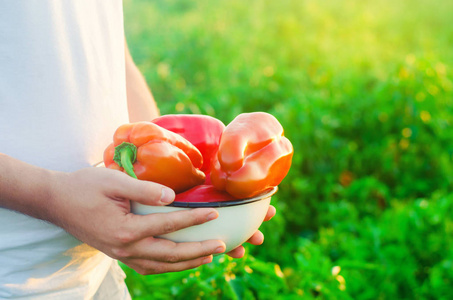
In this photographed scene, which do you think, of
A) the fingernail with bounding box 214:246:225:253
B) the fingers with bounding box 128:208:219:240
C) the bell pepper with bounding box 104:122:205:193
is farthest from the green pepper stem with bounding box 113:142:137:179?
the fingernail with bounding box 214:246:225:253

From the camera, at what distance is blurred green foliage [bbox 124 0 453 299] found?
1.92 metres

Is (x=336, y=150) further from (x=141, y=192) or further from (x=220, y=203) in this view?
(x=141, y=192)

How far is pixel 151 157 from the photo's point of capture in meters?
1.07

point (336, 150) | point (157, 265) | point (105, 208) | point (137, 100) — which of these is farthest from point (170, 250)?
point (336, 150)

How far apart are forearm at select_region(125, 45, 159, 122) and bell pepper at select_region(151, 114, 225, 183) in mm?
225

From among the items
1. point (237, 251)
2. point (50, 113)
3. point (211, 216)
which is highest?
point (50, 113)

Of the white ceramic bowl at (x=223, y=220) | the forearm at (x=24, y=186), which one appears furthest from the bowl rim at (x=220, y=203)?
the forearm at (x=24, y=186)

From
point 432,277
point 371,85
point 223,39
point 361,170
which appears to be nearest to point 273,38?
point 223,39

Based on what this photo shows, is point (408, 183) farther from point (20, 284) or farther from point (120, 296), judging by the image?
point (20, 284)

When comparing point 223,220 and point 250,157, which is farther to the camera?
point 250,157

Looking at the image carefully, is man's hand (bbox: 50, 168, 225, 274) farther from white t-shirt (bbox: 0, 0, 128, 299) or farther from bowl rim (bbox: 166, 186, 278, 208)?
white t-shirt (bbox: 0, 0, 128, 299)

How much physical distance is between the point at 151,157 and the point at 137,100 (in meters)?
0.46

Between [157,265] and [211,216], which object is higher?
[211,216]

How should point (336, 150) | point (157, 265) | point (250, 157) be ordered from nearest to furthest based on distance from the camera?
point (157, 265), point (250, 157), point (336, 150)
